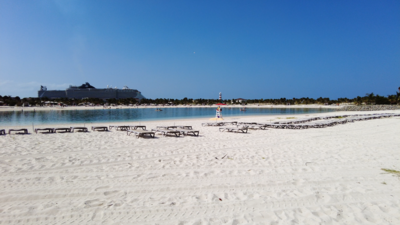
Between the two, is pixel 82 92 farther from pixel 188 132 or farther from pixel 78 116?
pixel 188 132

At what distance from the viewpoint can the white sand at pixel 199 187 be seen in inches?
135

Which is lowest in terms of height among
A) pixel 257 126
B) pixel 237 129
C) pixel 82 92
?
pixel 257 126

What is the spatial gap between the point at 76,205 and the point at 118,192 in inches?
29.4

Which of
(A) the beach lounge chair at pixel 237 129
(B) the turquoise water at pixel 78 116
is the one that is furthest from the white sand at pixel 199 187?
(B) the turquoise water at pixel 78 116

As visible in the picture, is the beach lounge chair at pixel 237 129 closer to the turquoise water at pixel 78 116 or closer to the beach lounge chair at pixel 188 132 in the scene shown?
the beach lounge chair at pixel 188 132

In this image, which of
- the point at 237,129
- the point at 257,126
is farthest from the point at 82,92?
the point at 237,129

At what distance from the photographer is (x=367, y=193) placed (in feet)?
14.0

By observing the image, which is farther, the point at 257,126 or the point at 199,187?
the point at 257,126

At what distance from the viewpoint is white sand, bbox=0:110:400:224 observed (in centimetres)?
343

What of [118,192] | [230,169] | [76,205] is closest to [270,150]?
[230,169]

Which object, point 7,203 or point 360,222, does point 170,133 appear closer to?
point 7,203

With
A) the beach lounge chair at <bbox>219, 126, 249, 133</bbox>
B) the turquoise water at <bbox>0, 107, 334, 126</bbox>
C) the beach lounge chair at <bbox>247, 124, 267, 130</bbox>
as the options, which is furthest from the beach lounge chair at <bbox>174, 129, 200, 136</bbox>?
the turquoise water at <bbox>0, 107, 334, 126</bbox>

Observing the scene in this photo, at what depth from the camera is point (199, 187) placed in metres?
4.56

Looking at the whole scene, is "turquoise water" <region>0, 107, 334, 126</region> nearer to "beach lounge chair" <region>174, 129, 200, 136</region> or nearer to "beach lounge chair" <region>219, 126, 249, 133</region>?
"beach lounge chair" <region>174, 129, 200, 136</region>
